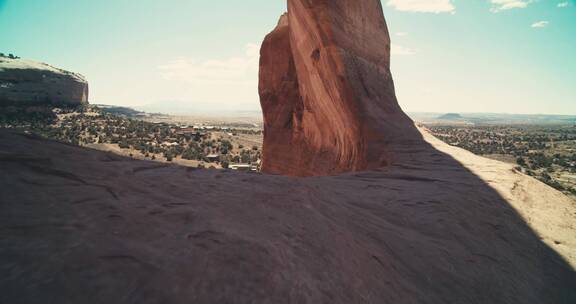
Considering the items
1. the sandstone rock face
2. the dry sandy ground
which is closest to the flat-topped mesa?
the dry sandy ground

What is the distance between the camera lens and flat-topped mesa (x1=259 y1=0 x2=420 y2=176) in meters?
8.62

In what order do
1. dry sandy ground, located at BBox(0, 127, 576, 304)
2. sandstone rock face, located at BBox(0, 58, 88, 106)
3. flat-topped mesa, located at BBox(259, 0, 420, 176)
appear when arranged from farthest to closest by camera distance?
sandstone rock face, located at BBox(0, 58, 88, 106) → flat-topped mesa, located at BBox(259, 0, 420, 176) → dry sandy ground, located at BBox(0, 127, 576, 304)

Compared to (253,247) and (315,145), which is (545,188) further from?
(315,145)

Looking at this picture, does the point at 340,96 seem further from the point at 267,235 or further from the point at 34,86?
the point at 34,86

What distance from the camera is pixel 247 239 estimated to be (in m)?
2.17

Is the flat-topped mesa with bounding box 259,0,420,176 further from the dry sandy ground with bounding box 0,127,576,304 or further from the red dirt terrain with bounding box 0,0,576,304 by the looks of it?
the dry sandy ground with bounding box 0,127,576,304

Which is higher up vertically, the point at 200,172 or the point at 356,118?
the point at 356,118

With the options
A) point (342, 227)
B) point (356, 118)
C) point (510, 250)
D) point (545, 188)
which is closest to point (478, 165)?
point (545, 188)

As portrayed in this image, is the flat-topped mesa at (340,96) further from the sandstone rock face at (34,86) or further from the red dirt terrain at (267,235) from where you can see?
the sandstone rock face at (34,86)

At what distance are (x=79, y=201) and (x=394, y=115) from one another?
358 inches

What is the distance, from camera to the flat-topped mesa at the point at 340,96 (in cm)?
862

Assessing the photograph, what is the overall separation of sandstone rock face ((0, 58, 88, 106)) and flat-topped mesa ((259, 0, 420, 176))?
4563cm

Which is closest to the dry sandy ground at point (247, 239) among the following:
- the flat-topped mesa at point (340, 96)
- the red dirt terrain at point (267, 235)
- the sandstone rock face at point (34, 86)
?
the red dirt terrain at point (267, 235)

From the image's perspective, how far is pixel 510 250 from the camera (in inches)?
134
